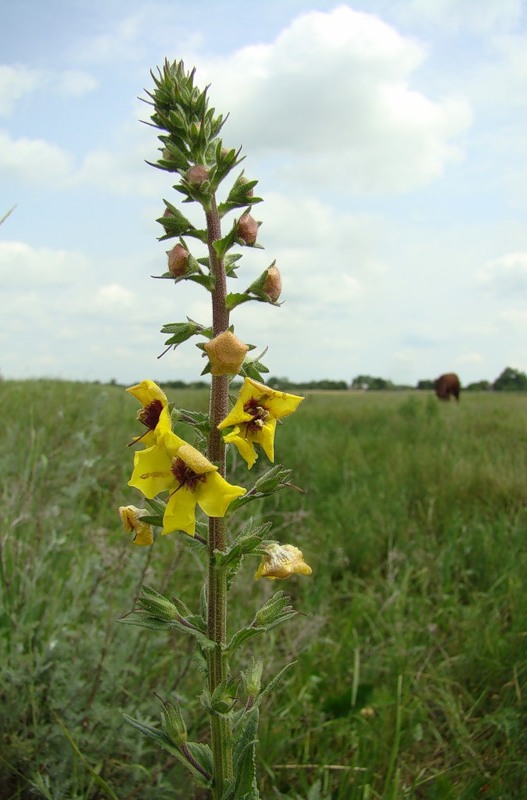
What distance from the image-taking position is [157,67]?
1.94m

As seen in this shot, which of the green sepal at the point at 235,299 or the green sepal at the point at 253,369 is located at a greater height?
the green sepal at the point at 235,299

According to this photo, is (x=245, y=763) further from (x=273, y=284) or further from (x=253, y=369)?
(x=273, y=284)

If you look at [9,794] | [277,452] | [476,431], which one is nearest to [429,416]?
[476,431]

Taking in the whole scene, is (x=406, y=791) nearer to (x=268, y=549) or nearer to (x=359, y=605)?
(x=268, y=549)

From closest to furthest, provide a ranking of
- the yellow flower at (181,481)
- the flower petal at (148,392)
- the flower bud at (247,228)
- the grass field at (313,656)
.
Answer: the yellow flower at (181,481)
the flower petal at (148,392)
the flower bud at (247,228)
the grass field at (313,656)

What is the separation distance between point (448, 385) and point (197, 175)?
57.1ft

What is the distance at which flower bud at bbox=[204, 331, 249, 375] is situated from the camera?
160 cm

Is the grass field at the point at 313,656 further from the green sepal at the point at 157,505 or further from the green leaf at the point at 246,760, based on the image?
the green leaf at the point at 246,760

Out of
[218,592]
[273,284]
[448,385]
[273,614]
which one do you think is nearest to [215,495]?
[218,592]

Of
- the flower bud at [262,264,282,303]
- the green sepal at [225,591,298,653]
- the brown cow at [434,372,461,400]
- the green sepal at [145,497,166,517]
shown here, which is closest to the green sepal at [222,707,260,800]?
the green sepal at [225,591,298,653]

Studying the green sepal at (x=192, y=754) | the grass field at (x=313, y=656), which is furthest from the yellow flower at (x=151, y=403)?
the green sepal at (x=192, y=754)

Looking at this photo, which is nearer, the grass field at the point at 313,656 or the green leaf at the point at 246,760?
the green leaf at the point at 246,760

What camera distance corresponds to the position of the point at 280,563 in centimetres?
179

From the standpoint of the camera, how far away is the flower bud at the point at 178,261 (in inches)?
68.9
